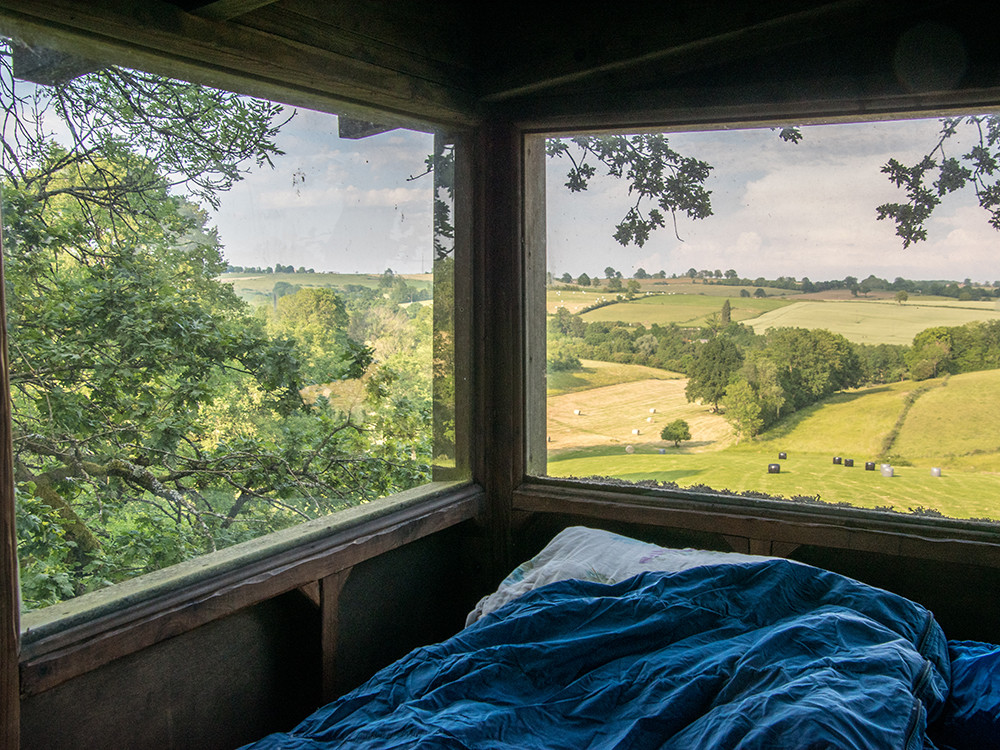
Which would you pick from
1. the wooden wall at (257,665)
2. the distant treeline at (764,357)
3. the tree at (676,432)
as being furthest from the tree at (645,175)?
the wooden wall at (257,665)

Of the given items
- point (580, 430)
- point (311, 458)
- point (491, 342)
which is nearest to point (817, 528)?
point (580, 430)

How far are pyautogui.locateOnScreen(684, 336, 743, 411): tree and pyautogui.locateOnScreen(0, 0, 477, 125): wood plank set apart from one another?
1170 millimetres

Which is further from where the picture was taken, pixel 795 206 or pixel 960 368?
pixel 795 206

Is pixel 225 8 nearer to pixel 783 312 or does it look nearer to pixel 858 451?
pixel 783 312

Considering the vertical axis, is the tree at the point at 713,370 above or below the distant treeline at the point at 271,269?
below

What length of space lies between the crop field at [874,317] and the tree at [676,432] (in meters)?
0.39

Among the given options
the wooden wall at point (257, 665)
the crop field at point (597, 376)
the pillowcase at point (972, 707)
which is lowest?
the wooden wall at point (257, 665)

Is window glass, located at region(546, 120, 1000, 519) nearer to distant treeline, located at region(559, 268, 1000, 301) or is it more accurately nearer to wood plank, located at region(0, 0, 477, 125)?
distant treeline, located at region(559, 268, 1000, 301)

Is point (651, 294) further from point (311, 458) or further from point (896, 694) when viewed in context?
point (896, 694)

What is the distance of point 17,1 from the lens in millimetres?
1355

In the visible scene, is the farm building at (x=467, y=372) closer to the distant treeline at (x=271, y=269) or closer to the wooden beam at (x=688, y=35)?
the wooden beam at (x=688, y=35)

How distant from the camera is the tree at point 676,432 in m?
2.45

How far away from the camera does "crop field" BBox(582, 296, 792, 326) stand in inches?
91.1

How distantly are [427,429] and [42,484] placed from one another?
1276 mm
